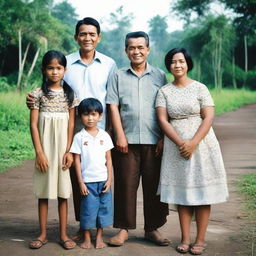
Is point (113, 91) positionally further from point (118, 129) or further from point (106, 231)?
point (106, 231)

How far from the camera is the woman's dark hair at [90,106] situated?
11.8 ft

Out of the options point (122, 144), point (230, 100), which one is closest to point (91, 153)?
point (122, 144)

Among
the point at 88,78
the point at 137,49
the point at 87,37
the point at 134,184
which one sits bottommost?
the point at 134,184

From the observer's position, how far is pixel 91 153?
3.62 m

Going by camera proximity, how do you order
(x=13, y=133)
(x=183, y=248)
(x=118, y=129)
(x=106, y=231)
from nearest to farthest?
(x=183, y=248) → (x=118, y=129) → (x=106, y=231) → (x=13, y=133)

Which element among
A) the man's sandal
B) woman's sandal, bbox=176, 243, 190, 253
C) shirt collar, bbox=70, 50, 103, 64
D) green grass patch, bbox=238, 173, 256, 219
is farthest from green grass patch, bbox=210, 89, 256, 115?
the man's sandal

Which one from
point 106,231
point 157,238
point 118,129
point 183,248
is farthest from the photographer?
Answer: point 106,231

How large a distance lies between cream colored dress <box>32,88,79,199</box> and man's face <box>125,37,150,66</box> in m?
0.69

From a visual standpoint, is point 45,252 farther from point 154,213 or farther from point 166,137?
point 166,137

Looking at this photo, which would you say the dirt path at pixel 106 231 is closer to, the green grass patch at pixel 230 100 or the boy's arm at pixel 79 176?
the boy's arm at pixel 79 176

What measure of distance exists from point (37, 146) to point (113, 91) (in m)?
0.76

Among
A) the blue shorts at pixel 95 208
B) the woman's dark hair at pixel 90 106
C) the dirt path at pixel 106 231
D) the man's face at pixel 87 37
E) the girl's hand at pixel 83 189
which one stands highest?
the man's face at pixel 87 37

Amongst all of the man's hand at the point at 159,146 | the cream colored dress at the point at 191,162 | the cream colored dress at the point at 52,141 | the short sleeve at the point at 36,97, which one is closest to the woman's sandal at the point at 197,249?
the cream colored dress at the point at 191,162

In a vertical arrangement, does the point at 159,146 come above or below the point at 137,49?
below
